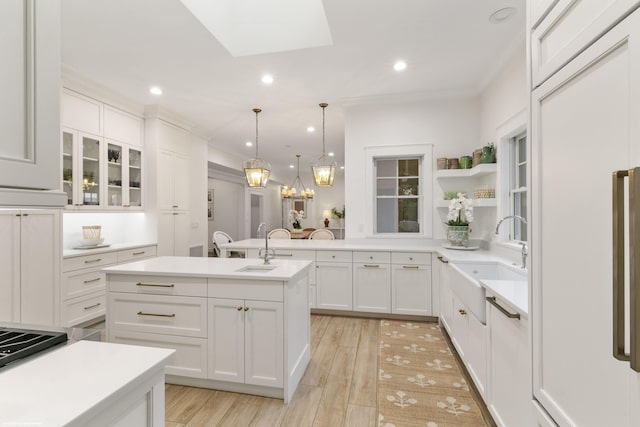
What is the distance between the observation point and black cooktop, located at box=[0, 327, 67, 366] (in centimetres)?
89

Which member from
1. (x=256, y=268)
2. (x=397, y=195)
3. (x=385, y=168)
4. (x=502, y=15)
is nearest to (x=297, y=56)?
(x=502, y=15)

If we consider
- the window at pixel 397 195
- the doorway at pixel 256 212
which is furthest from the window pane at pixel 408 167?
the doorway at pixel 256 212

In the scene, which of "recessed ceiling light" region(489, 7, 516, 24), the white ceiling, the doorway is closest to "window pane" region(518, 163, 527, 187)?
the white ceiling

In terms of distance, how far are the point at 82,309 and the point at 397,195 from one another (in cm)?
411

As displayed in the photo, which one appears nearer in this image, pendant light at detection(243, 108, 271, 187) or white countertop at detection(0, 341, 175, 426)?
white countertop at detection(0, 341, 175, 426)

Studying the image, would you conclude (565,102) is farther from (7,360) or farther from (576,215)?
(7,360)

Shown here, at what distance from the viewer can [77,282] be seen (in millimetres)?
3344

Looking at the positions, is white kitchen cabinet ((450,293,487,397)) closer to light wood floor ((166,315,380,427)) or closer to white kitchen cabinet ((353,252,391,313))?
light wood floor ((166,315,380,427))

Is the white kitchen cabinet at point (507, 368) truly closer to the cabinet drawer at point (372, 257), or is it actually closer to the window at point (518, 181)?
the window at point (518, 181)

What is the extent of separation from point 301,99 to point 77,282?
Answer: 137 inches

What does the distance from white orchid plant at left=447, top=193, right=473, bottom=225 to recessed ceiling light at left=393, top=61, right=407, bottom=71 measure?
62.6 inches

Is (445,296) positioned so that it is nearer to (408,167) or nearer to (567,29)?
(408,167)

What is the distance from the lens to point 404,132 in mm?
4172

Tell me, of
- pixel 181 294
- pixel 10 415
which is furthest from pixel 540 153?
pixel 181 294
